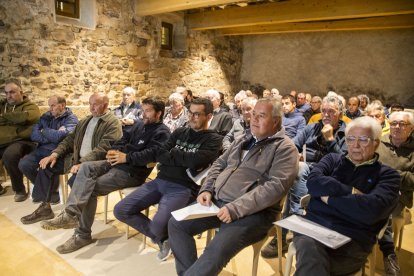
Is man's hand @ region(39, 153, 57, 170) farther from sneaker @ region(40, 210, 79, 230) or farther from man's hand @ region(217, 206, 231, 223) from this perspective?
man's hand @ region(217, 206, 231, 223)

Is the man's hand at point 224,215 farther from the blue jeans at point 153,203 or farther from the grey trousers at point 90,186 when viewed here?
the grey trousers at point 90,186

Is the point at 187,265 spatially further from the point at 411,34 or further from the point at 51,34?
the point at 411,34

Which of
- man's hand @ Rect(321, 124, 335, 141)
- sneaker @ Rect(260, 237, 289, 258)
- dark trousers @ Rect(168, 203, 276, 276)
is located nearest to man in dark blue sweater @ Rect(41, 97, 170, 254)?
Answer: dark trousers @ Rect(168, 203, 276, 276)

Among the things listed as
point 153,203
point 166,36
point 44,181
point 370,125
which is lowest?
point 44,181

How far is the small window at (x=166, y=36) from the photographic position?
272 inches

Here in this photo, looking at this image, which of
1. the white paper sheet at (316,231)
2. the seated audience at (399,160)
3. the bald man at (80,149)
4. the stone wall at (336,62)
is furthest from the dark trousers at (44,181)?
the stone wall at (336,62)

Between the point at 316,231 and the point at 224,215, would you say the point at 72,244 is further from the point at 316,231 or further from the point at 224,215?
the point at 316,231

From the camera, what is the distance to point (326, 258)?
1428 mm

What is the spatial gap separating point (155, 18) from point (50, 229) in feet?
15.6

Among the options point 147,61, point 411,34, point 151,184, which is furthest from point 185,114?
point 411,34

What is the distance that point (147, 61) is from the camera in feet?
20.3

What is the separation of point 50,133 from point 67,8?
2763 mm

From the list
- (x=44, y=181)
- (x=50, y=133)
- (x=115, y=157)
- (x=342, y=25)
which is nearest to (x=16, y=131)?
(x=50, y=133)

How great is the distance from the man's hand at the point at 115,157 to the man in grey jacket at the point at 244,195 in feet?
2.92
